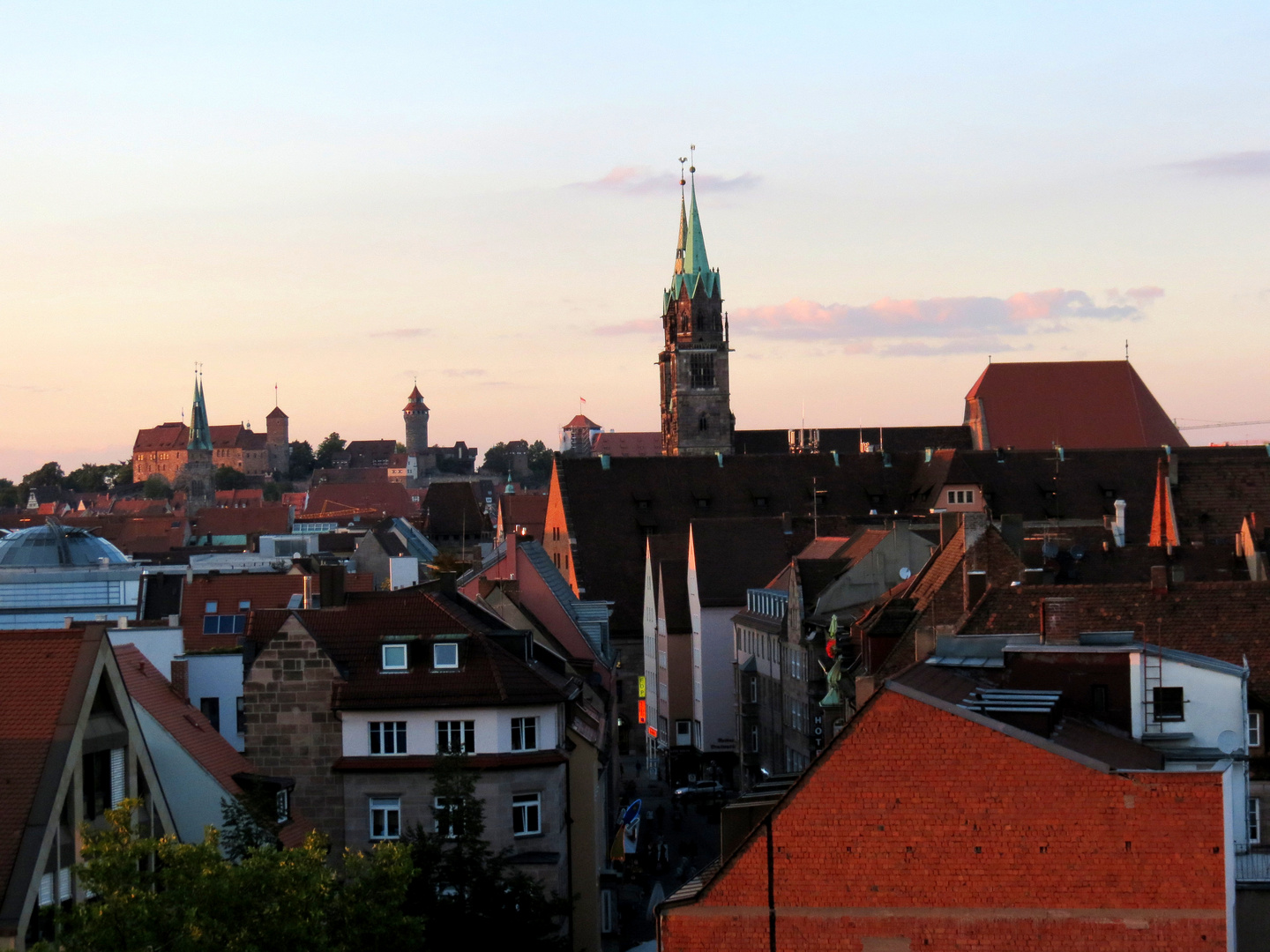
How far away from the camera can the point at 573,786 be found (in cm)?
3388

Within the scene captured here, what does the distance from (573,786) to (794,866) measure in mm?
14907

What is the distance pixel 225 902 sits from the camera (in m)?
19.4

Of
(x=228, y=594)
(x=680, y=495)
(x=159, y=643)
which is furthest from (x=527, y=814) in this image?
(x=680, y=495)

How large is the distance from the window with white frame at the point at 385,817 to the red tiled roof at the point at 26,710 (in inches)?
306

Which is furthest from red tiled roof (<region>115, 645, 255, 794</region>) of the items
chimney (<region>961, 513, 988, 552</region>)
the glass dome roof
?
the glass dome roof

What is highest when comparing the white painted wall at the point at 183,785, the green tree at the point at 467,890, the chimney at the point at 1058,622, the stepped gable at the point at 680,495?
the stepped gable at the point at 680,495

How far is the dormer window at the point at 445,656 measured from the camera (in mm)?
31938

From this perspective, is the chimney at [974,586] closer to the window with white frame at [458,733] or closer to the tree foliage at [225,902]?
the window with white frame at [458,733]

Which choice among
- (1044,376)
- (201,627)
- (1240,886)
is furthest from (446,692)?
(1044,376)

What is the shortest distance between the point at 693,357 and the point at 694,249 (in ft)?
31.2

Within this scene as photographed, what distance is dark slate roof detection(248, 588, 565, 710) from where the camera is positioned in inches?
1238

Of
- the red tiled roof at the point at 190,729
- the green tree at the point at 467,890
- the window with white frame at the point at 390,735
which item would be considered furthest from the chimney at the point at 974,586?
the red tiled roof at the point at 190,729

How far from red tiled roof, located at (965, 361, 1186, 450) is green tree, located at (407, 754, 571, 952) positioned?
110027 millimetres

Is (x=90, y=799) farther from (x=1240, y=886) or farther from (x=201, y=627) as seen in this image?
(x=201, y=627)
